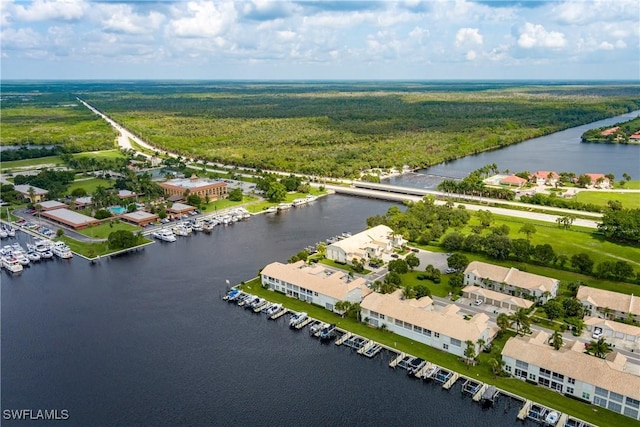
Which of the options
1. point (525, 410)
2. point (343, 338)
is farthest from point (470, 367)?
point (343, 338)

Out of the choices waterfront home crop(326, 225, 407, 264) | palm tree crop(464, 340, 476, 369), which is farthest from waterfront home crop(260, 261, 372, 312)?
palm tree crop(464, 340, 476, 369)

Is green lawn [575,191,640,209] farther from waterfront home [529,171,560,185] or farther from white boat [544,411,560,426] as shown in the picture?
white boat [544,411,560,426]

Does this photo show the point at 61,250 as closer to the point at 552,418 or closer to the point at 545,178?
the point at 552,418

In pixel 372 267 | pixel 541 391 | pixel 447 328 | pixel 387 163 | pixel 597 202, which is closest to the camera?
pixel 541 391

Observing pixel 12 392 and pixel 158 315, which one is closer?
pixel 12 392

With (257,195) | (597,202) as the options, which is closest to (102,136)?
(257,195)

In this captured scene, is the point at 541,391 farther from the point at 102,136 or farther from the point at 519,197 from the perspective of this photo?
the point at 102,136
